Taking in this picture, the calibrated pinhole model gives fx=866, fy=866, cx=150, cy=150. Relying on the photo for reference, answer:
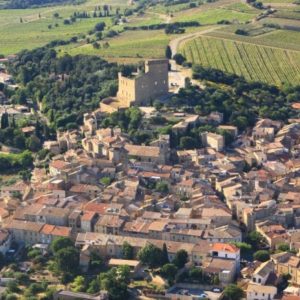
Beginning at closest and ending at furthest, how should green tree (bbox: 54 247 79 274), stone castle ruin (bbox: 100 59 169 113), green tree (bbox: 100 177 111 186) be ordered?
green tree (bbox: 54 247 79 274)
green tree (bbox: 100 177 111 186)
stone castle ruin (bbox: 100 59 169 113)

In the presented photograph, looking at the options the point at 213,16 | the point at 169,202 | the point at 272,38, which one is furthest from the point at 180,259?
the point at 213,16

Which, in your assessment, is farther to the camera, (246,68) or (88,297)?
(246,68)

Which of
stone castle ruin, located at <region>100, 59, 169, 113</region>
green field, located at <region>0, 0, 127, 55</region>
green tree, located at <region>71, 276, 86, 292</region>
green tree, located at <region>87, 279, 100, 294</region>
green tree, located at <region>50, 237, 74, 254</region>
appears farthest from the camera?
green field, located at <region>0, 0, 127, 55</region>

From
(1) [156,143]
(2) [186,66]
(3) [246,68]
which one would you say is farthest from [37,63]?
(1) [156,143]

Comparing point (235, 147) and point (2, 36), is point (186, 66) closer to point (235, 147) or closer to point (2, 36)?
point (235, 147)

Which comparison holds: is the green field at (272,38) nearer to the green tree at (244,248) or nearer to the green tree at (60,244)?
the green tree at (244,248)

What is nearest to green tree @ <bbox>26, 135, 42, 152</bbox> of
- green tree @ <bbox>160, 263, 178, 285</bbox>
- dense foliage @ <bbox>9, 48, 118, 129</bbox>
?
dense foliage @ <bbox>9, 48, 118, 129</bbox>

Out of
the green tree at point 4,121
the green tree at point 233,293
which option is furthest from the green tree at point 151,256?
the green tree at point 4,121

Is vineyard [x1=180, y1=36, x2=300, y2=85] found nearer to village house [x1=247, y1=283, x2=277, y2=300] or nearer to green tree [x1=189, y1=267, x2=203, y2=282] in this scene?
green tree [x1=189, y1=267, x2=203, y2=282]
